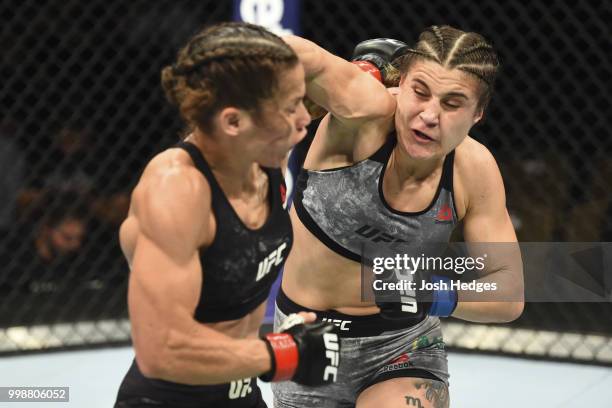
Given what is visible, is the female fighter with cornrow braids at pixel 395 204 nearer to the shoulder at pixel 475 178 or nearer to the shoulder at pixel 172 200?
the shoulder at pixel 475 178

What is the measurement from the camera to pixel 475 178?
192 centimetres

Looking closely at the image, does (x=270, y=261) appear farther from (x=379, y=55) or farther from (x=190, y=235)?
(x=379, y=55)

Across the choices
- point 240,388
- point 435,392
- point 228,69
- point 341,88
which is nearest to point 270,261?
point 240,388

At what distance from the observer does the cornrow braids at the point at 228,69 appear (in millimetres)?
1317

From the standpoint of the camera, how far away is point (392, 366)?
6.38 ft

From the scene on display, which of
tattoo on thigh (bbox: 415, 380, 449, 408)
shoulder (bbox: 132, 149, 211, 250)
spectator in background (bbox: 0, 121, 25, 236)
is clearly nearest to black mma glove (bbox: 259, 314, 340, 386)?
shoulder (bbox: 132, 149, 211, 250)

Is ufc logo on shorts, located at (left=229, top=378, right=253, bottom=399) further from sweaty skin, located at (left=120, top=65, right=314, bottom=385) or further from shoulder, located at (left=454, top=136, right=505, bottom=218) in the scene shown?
shoulder, located at (left=454, top=136, right=505, bottom=218)

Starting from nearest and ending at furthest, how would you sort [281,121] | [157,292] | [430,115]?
1. [157,292]
2. [281,121]
3. [430,115]

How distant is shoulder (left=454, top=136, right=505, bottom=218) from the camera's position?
6.28 ft

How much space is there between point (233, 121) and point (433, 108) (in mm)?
562

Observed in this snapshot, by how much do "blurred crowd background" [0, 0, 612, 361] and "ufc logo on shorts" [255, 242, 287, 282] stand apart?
2357 mm

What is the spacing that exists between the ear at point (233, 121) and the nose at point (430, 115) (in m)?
0.53

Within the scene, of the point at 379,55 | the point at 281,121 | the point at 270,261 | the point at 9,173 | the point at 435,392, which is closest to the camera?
the point at 281,121

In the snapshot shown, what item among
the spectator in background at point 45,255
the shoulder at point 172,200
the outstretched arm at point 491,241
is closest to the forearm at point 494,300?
the outstretched arm at point 491,241
